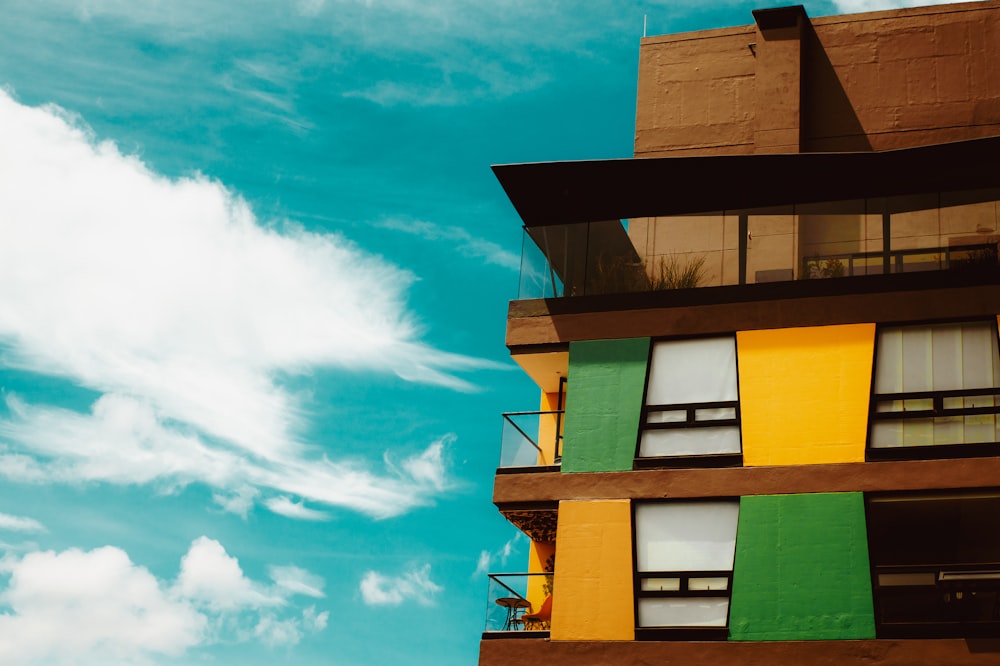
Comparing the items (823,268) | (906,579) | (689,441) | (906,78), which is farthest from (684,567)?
(906,78)

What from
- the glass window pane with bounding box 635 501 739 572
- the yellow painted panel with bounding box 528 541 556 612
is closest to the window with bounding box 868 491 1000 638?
the glass window pane with bounding box 635 501 739 572

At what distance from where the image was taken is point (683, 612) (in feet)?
67.0

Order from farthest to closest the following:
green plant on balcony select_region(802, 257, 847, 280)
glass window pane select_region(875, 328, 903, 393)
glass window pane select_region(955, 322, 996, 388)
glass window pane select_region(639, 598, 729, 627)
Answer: green plant on balcony select_region(802, 257, 847, 280) < glass window pane select_region(875, 328, 903, 393) < glass window pane select_region(955, 322, 996, 388) < glass window pane select_region(639, 598, 729, 627)

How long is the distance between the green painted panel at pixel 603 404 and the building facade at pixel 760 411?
4 cm

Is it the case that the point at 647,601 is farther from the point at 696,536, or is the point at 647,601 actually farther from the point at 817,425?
the point at 817,425

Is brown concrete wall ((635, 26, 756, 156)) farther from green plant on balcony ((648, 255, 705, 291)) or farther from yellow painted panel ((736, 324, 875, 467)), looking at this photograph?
yellow painted panel ((736, 324, 875, 467))

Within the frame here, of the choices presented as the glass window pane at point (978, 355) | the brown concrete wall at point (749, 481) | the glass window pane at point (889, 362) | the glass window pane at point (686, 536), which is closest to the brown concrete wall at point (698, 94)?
the glass window pane at point (889, 362)

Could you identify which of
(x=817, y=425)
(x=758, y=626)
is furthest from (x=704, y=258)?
(x=758, y=626)

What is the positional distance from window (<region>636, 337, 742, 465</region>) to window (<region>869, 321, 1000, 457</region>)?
2583 millimetres

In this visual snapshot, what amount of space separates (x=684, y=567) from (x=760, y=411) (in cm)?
318

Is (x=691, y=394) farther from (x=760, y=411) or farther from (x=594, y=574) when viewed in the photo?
(x=594, y=574)

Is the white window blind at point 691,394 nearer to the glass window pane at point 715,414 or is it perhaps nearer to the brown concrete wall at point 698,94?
the glass window pane at point 715,414

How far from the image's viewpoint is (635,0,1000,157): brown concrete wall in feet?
86.5

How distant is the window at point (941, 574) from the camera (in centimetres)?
1884
